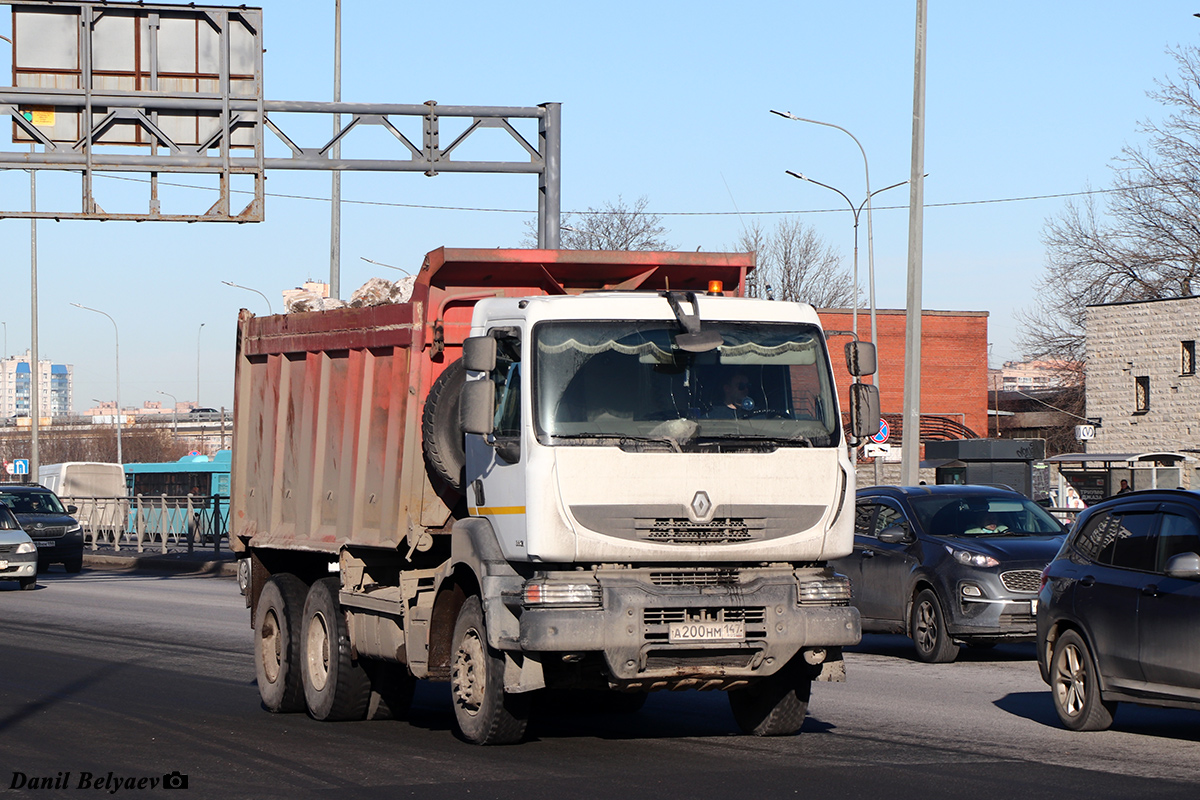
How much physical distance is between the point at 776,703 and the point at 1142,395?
151ft

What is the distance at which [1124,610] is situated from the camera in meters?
10.1

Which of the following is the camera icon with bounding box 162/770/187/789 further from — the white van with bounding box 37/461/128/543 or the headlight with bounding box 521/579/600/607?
the white van with bounding box 37/461/128/543

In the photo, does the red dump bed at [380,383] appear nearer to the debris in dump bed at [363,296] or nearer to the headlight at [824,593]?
the debris in dump bed at [363,296]

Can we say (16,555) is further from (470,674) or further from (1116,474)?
(1116,474)

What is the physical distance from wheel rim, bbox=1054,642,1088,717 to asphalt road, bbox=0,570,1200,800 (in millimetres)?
211

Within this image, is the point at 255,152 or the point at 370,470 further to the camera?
the point at 255,152

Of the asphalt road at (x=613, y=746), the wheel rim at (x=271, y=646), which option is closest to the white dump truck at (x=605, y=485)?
the asphalt road at (x=613, y=746)

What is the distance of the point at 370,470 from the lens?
10.9 metres

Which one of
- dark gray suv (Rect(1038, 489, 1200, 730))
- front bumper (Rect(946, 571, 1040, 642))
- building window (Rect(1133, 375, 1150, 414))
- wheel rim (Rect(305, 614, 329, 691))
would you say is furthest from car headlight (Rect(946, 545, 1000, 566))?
building window (Rect(1133, 375, 1150, 414))

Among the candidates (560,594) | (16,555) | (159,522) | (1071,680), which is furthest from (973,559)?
(159,522)

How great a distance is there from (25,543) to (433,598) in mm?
21425

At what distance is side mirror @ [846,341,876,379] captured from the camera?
393 inches

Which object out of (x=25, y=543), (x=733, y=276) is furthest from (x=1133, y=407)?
(x=733, y=276)

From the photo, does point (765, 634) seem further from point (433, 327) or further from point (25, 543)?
point (25, 543)
